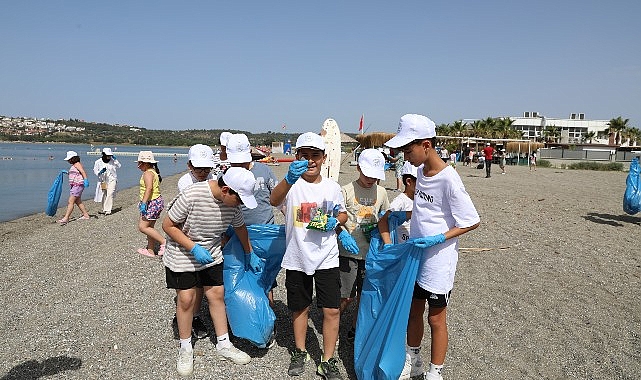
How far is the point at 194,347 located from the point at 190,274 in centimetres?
78

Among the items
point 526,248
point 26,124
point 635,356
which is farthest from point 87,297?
point 26,124

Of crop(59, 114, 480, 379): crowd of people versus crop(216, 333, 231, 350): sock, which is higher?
crop(59, 114, 480, 379): crowd of people

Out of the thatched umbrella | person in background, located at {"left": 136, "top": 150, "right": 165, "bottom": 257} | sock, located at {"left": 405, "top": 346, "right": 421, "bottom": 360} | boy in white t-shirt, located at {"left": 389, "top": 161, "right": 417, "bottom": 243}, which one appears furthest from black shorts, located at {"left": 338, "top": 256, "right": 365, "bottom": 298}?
the thatched umbrella

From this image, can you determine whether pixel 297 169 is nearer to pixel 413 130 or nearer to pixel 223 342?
pixel 413 130

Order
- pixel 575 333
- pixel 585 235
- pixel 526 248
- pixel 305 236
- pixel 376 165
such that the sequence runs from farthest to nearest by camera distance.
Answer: pixel 585 235, pixel 526 248, pixel 575 333, pixel 376 165, pixel 305 236

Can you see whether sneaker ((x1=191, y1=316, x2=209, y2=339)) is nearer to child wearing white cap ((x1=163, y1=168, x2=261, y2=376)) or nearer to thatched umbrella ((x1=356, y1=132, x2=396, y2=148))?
child wearing white cap ((x1=163, y1=168, x2=261, y2=376))

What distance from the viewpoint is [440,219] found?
281 centimetres

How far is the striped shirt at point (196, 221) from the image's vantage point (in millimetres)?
3158

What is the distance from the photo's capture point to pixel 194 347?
3.65m

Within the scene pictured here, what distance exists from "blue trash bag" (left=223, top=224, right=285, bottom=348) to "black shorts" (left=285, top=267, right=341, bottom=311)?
396mm

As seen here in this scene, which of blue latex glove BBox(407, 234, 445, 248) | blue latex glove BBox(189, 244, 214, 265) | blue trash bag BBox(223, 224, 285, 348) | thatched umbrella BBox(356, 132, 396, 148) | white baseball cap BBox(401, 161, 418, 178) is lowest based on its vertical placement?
blue trash bag BBox(223, 224, 285, 348)

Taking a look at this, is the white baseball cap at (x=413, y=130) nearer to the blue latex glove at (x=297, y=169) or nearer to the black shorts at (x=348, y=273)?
the blue latex glove at (x=297, y=169)

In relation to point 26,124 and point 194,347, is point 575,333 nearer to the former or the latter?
point 194,347

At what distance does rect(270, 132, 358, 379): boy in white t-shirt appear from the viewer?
10.3ft
